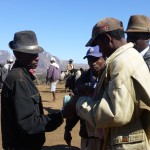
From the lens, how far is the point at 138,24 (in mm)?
5000

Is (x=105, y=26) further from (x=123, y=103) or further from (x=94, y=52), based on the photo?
(x=94, y=52)

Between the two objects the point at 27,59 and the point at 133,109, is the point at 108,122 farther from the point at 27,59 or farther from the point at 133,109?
the point at 27,59

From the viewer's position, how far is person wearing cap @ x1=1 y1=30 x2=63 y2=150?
3.57 meters

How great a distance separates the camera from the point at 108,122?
2877 millimetres

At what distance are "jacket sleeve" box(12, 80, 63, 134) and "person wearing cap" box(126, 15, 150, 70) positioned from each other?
59.6 inches

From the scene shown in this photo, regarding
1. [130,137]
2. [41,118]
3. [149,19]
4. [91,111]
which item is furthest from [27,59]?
[149,19]

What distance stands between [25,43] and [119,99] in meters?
1.47

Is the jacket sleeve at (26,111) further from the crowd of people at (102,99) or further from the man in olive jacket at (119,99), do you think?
the man in olive jacket at (119,99)

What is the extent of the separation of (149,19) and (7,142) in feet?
8.35

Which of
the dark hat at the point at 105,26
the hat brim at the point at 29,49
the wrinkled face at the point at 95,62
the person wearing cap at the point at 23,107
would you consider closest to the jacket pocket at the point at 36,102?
the person wearing cap at the point at 23,107

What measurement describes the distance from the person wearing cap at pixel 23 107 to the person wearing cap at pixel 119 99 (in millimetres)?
662

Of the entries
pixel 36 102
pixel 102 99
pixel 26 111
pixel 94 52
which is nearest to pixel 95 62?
→ pixel 94 52

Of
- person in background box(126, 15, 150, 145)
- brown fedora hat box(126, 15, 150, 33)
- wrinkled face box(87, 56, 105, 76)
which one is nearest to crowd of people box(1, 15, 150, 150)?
wrinkled face box(87, 56, 105, 76)

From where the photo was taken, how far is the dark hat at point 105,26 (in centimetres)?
317
